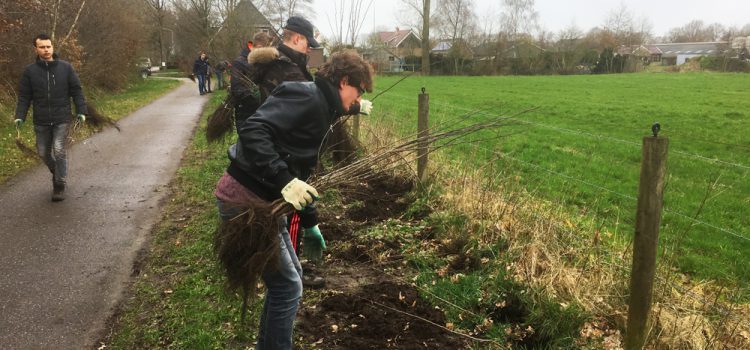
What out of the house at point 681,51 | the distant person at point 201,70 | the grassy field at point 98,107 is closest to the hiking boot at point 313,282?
the grassy field at point 98,107

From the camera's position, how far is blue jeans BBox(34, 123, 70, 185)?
6535 mm

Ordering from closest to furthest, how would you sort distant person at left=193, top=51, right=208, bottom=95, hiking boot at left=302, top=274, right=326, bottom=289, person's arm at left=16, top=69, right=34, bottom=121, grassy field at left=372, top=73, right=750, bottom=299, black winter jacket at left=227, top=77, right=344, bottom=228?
black winter jacket at left=227, top=77, right=344, bottom=228 → hiking boot at left=302, top=274, right=326, bottom=289 → grassy field at left=372, top=73, right=750, bottom=299 → person's arm at left=16, top=69, right=34, bottom=121 → distant person at left=193, top=51, right=208, bottom=95

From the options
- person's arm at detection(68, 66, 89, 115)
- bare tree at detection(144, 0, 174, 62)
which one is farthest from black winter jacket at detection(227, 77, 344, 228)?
bare tree at detection(144, 0, 174, 62)

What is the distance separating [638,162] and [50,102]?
28.4ft

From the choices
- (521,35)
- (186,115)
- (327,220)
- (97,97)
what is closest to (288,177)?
(327,220)

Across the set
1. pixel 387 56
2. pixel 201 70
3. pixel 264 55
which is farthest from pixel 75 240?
pixel 201 70

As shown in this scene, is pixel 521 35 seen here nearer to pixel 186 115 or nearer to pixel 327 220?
pixel 186 115

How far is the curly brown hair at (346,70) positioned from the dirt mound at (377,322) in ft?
5.29

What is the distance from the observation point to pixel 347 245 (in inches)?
198

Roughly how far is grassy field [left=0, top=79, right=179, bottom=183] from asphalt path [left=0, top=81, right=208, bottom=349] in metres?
0.40

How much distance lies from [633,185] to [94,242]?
6782 millimetres

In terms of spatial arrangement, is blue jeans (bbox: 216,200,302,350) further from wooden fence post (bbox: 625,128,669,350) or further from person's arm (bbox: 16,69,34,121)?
person's arm (bbox: 16,69,34,121)

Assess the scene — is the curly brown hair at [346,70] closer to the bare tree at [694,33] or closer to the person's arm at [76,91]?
the person's arm at [76,91]

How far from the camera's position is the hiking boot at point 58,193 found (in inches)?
255
